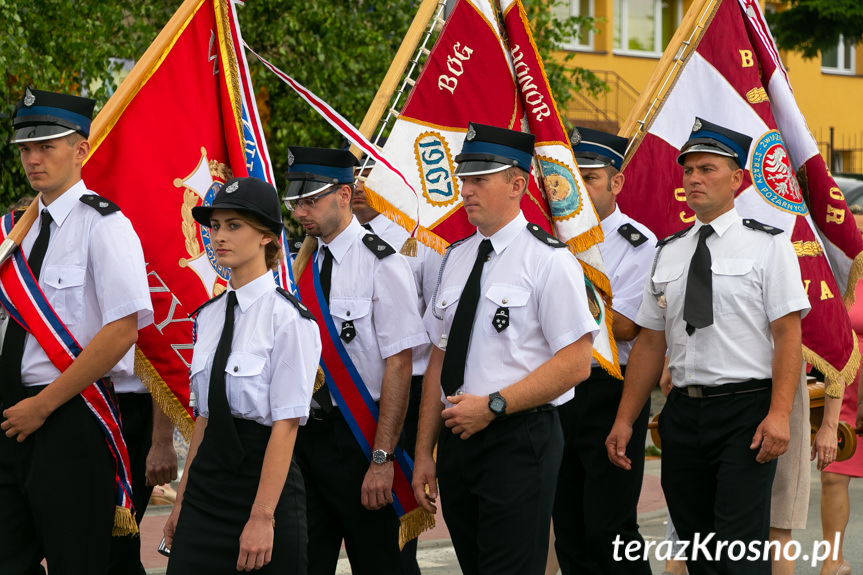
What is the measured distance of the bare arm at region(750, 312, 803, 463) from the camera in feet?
15.9

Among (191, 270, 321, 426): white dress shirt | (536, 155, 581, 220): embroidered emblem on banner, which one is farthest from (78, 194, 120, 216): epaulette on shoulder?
(536, 155, 581, 220): embroidered emblem on banner

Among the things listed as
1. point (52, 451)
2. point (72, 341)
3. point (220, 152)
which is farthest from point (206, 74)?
point (52, 451)

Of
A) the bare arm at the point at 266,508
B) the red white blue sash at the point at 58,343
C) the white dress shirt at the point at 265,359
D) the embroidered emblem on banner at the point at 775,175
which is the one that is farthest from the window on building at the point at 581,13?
the bare arm at the point at 266,508

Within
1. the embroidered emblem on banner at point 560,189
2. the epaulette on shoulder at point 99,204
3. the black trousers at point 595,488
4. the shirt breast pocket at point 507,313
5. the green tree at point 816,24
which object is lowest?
the black trousers at point 595,488

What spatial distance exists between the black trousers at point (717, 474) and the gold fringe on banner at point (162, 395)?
6.87ft

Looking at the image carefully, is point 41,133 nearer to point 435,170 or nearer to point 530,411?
point 435,170

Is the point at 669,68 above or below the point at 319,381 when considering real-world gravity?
above

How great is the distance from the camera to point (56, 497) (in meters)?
4.44

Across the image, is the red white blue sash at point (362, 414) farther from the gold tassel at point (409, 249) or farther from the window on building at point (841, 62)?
the window on building at point (841, 62)

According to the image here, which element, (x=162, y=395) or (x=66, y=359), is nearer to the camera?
(x=66, y=359)

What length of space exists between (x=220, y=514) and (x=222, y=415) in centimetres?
33

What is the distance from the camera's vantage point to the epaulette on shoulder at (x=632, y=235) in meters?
6.03

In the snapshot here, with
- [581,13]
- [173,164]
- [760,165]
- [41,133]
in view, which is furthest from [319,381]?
[581,13]

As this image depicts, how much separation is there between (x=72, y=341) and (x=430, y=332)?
144cm
